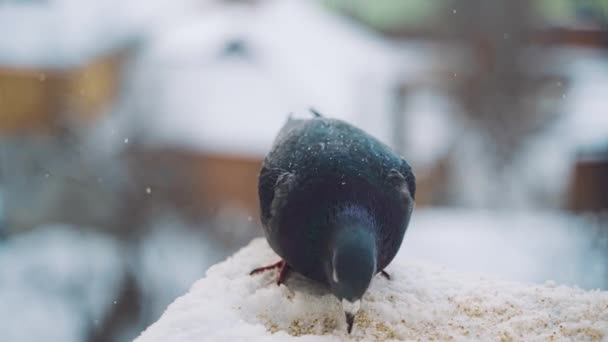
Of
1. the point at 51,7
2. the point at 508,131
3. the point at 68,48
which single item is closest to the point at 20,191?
the point at 68,48

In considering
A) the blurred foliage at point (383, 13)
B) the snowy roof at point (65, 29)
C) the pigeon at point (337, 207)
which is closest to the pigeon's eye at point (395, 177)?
the pigeon at point (337, 207)

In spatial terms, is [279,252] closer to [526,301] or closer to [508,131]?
[526,301]

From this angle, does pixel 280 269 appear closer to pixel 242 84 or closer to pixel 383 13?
pixel 242 84

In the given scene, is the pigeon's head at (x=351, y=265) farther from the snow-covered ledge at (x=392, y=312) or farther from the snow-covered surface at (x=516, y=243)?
the snow-covered surface at (x=516, y=243)

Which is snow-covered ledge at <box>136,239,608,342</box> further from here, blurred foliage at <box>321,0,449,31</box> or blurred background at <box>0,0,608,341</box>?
blurred foliage at <box>321,0,449,31</box>

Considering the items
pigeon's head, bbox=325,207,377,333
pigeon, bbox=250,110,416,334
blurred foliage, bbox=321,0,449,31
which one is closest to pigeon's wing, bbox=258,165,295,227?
pigeon, bbox=250,110,416,334

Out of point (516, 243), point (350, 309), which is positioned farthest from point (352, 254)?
point (516, 243)
